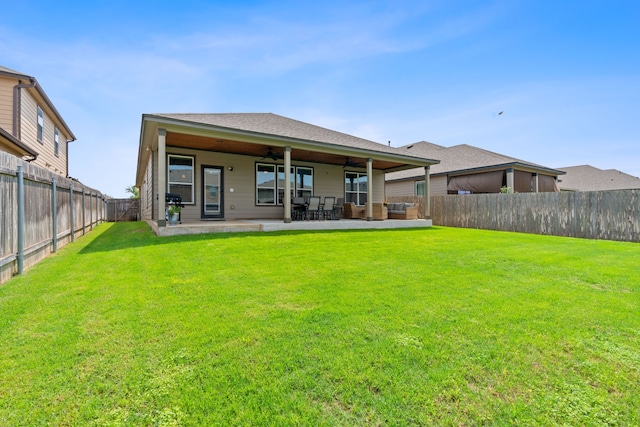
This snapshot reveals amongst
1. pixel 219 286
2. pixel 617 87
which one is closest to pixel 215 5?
pixel 219 286

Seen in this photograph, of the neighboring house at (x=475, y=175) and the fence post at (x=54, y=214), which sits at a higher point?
the neighboring house at (x=475, y=175)

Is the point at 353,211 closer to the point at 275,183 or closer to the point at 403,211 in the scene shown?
the point at 403,211

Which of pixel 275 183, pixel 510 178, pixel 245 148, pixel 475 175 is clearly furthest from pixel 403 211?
pixel 245 148

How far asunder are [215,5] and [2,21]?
6926mm

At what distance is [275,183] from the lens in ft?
37.4

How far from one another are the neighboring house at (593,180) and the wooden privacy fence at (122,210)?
29999 mm

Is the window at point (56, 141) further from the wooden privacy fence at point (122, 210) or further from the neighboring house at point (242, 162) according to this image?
the neighboring house at point (242, 162)

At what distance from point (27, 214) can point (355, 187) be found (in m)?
11.1

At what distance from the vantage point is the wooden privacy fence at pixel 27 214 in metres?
3.78

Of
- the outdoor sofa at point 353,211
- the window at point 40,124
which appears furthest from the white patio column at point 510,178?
the window at point 40,124

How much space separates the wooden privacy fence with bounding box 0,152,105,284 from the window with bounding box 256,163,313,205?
572 centimetres

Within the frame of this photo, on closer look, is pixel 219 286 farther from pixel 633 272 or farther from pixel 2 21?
pixel 2 21

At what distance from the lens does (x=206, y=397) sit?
1604 mm

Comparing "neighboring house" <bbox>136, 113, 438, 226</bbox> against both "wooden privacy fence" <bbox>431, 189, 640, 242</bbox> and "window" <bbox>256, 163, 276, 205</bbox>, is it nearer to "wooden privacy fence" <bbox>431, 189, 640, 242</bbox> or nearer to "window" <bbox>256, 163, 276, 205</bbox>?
"window" <bbox>256, 163, 276, 205</bbox>
